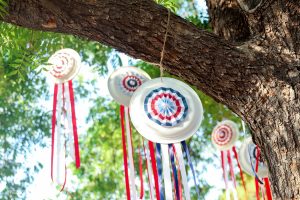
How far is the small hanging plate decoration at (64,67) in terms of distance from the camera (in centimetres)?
277

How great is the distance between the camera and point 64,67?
2.78 meters

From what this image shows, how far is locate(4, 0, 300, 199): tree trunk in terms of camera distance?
1.67 metres

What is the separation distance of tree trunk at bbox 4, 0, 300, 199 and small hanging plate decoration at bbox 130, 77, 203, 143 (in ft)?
0.24

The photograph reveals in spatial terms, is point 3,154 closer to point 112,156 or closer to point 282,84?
point 112,156

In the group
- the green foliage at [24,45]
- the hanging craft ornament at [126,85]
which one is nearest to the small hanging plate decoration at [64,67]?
the green foliage at [24,45]

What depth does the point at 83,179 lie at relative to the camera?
5.43 metres

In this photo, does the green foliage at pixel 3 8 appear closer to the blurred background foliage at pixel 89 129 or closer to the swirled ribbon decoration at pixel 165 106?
the swirled ribbon decoration at pixel 165 106

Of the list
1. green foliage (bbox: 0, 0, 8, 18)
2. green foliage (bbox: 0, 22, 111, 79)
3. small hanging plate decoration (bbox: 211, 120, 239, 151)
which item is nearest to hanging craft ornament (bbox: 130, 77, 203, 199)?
green foliage (bbox: 0, 0, 8, 18)

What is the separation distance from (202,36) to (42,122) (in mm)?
3391

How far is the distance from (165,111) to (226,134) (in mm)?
1834

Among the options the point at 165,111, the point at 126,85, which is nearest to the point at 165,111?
the point at 165,111

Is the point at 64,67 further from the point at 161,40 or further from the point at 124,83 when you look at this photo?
the point at 161,40

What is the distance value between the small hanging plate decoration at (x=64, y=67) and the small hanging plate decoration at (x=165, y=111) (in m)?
1.10

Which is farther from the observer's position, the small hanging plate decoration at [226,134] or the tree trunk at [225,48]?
the small hanging plate decoration at [226,134]
